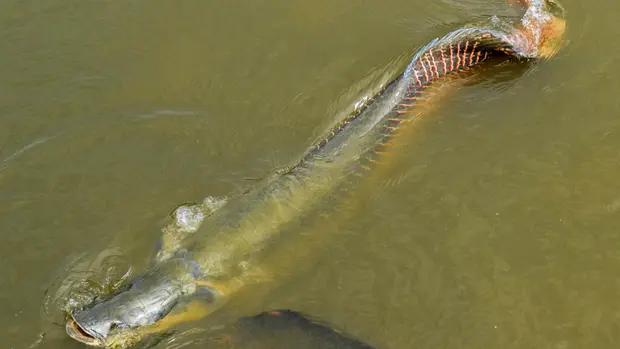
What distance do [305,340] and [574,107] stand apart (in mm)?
3087

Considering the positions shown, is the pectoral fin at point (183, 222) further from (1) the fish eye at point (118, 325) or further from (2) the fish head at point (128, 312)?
(1) the fish eye at point (118, 325)

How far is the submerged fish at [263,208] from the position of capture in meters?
4.30

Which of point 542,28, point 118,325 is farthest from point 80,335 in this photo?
point 542,28

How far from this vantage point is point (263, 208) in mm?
4902

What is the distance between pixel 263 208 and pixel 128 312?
126 cm

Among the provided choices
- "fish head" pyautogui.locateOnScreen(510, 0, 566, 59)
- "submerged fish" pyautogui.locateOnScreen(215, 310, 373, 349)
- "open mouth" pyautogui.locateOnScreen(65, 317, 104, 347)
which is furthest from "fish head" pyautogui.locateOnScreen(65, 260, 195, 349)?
"fish head" pyautogui.locateOnScreen(510, 0, 566, 59)

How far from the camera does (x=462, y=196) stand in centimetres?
504

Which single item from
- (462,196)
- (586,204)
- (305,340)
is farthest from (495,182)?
(305,340)

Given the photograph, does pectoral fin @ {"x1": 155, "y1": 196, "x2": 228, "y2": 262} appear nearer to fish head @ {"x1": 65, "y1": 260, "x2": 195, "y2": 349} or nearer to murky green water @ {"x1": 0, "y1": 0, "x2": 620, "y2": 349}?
murky green water @ {"x1": 0, "y1": 0, "x2": 620, "y2": 349}

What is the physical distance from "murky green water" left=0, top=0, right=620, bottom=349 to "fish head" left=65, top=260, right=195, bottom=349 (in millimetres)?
258

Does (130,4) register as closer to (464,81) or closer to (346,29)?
(346,29)

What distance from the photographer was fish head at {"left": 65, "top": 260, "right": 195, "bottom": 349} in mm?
4160

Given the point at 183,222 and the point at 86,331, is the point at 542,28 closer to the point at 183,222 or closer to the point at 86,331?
the point at 183,222

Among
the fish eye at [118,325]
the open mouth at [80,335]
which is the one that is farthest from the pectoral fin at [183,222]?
the open mouth at [80,335]
